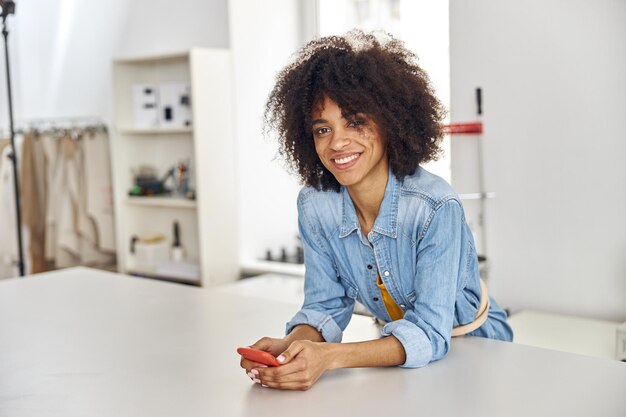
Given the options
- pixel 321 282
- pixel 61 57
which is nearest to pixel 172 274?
pixel 61 57

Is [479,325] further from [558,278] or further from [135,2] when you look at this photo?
[135,2]

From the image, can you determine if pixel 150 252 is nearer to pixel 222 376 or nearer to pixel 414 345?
pixel 222 376

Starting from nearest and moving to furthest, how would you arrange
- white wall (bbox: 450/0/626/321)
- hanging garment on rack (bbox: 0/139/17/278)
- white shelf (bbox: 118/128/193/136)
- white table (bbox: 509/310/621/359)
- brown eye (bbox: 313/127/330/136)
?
1. brown eye (bbox: 313/127/330/136)
2. white table (bbox: 509/310/621/359)
3. white wall (bbox: 450/0/626/321)
4. white shelf (bbox: 118/128/193/136)
5. hanging garment on rack (bbox: 0/139/17/278)

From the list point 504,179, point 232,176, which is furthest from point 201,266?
point 504,179

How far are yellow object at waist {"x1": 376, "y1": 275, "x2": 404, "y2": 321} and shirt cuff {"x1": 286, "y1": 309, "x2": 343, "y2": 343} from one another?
13 cm

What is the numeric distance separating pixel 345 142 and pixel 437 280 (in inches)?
13.7

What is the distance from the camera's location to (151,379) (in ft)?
5.01

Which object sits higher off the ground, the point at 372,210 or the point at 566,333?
the point at 372,210

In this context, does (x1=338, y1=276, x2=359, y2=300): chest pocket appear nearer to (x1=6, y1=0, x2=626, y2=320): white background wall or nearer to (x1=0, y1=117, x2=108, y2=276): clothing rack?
(x1=6, y1=0, x2=626, y2=320): white background wall

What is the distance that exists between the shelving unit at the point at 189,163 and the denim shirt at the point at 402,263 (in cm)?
288

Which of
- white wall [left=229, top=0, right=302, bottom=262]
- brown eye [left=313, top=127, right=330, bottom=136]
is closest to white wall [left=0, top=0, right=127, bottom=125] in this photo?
white wall [left=229, top=0, right=302, bottom=262]

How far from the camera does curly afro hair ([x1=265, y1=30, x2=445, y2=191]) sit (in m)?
1.61

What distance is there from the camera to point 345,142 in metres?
1.62

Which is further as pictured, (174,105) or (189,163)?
(189,163)
